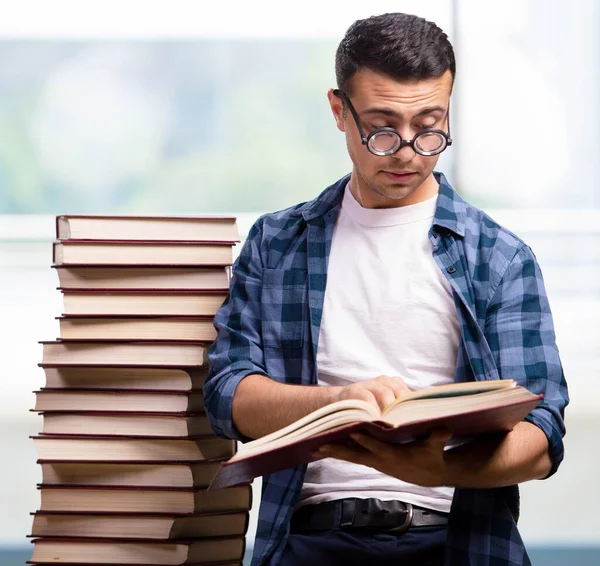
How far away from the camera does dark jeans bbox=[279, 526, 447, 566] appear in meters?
1.52

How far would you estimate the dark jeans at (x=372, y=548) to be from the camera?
1524mm

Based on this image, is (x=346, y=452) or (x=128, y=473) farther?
(x=128, y=473)

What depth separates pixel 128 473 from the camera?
1.76 meters

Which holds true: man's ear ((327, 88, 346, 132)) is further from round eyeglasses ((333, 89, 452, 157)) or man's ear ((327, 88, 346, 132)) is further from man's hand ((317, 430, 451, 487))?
man's hand ((317, 430, 451, 487))

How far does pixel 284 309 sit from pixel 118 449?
1.23 feet

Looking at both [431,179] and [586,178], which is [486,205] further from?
[431,179]

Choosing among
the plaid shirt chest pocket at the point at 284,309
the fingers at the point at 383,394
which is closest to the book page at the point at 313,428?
the fingers at the point at 383,394

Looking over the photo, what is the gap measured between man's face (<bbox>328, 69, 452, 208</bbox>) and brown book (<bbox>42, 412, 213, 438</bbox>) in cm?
51

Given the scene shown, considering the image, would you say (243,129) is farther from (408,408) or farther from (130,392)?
(408,408)

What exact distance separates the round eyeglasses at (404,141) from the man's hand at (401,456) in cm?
50

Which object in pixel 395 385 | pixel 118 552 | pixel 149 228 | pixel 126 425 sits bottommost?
pixel 118 552

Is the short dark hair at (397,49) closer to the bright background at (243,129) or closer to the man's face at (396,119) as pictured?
the man's face at (396,119)

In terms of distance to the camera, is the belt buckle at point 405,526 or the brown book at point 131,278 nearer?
the belt buckle at point 405,526

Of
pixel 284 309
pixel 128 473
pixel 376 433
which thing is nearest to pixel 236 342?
pixel 284 309
